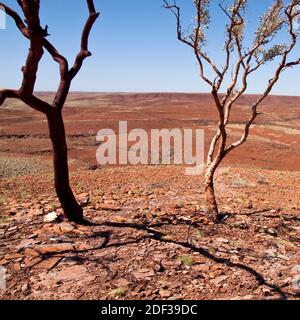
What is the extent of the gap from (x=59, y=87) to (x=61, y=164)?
1.34m

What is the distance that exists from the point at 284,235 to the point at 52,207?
4610 mm

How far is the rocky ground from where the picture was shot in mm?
4809

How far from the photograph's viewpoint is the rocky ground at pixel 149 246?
481 centimetres

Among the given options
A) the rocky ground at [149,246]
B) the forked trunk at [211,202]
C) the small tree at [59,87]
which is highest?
the small tree at [59,87]

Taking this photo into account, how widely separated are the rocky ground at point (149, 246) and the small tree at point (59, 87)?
63cm

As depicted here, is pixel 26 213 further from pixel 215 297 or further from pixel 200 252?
pixel 215 297

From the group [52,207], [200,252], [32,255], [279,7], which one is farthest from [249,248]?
[279,7]

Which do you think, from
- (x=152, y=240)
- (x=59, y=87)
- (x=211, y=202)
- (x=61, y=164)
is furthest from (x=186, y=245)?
(x=59, y=87)

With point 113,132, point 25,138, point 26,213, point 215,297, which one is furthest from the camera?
point 113,132

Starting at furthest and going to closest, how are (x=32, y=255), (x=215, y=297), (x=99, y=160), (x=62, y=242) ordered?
(x=99, y=160)
(x=62, y=242)
(x=32, y=255)
(x=215, y=297)

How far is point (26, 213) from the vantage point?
7.31 m

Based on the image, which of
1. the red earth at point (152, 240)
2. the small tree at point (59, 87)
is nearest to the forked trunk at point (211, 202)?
the red earth at point (152, 240)

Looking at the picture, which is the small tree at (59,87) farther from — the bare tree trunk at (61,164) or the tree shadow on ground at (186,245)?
the tree shadow on ground at (186,245)

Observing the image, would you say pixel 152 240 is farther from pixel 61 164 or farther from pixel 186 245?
pixel 61 164
